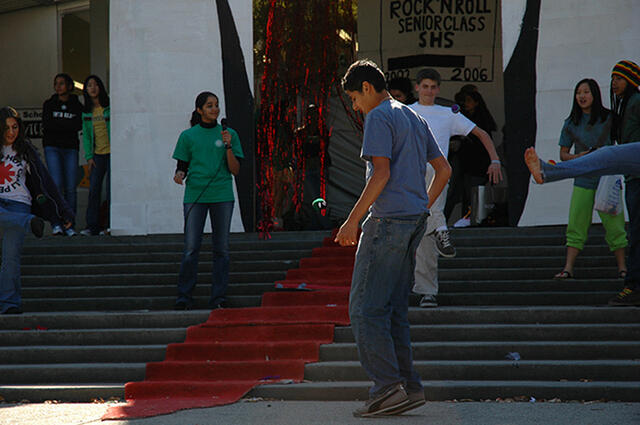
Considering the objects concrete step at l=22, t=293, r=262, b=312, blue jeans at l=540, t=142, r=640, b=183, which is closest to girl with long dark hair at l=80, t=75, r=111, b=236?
concrete step at l=22, t=293, r=262, b=312

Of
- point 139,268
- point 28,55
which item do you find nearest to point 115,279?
point 139,268

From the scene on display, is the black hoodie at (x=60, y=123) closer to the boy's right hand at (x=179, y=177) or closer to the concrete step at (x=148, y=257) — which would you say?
the concrete step at (x=148, y=257)

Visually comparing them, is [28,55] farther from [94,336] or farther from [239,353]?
[239,353]

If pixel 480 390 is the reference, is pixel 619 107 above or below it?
above

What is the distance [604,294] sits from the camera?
7422mm

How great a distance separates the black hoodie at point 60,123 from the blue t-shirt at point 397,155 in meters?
6.90

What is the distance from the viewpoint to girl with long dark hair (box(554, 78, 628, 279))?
7.55 m

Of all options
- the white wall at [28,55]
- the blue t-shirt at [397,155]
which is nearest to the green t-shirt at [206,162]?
the blue t-shirt at [397,155]

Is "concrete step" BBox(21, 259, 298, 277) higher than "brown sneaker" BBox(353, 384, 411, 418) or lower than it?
higher

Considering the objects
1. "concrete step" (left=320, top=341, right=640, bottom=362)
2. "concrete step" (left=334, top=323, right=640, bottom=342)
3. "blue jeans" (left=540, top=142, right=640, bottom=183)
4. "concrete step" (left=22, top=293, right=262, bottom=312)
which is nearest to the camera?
"blue jeans" (left=540, top=142, right=640, bottom=183)

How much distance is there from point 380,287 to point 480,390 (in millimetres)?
1224

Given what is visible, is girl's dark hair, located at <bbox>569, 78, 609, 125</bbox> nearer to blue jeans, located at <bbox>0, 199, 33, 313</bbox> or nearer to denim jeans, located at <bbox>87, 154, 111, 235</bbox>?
blue jeans, located at <bbox>0, 199, 33, 313</bbox>

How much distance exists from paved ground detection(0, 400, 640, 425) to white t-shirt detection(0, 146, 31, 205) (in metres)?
2.61

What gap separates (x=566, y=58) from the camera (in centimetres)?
1064
